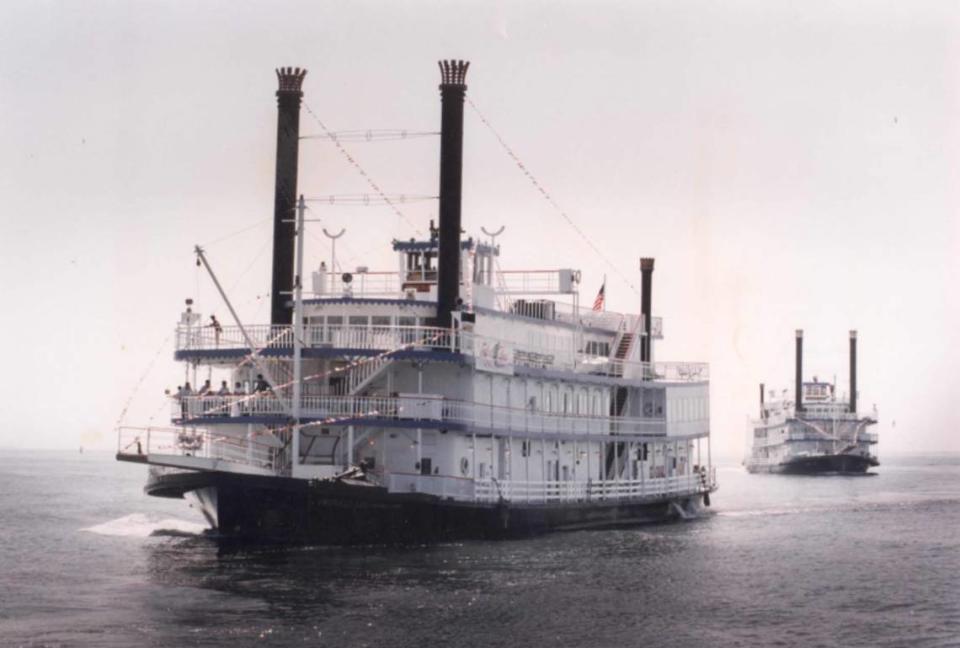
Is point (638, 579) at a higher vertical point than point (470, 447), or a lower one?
lower

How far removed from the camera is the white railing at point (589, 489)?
50.9m

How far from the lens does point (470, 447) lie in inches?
1989

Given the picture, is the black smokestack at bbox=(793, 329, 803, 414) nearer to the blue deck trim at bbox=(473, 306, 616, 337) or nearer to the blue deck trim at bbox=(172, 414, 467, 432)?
the blue deck trim at bbox=(473, 306, 616, 337)

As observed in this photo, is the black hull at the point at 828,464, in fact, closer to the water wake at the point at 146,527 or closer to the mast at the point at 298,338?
the water wake at the point at 146,527

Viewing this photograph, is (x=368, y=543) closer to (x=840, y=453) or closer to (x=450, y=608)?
(x=450, y=608)

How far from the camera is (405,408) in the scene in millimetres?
47500

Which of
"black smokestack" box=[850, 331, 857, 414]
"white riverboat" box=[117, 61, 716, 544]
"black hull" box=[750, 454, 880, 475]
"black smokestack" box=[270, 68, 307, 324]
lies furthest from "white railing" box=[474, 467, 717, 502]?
"black smokestack" box=[850, 331, 857, 414]

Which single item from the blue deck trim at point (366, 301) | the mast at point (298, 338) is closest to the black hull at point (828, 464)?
the blue deck trim at point (366, 301)

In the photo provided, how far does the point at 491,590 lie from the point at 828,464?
359 ft

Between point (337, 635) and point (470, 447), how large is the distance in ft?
61.1

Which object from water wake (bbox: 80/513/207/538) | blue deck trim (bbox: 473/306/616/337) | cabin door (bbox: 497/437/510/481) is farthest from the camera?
water wake (bbox: 80/513/207/538)

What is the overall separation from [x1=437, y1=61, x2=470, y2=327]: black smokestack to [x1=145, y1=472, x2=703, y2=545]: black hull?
697 cm

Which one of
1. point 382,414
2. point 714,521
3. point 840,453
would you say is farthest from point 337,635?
point 840,453

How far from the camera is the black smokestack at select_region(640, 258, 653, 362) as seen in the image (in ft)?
219
